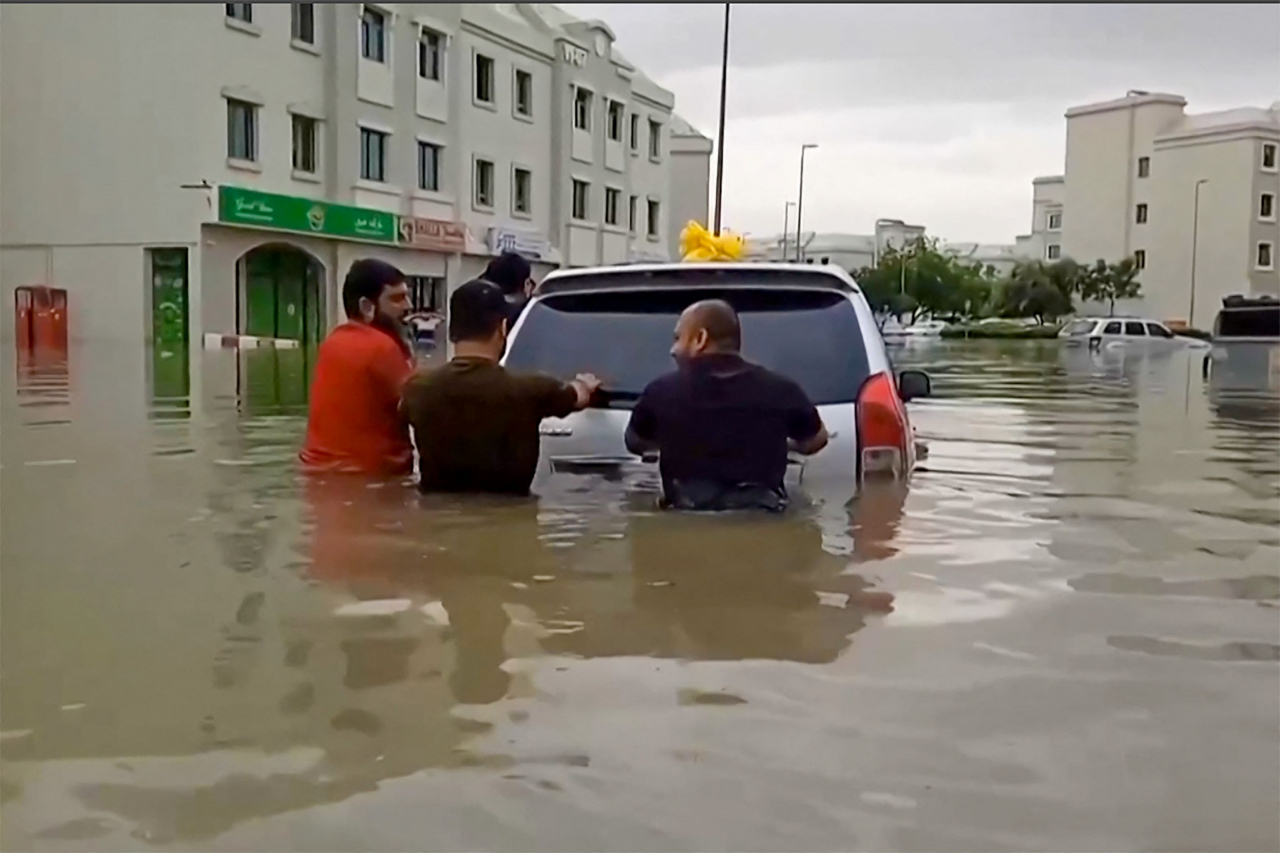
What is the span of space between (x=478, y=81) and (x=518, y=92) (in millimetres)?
1977

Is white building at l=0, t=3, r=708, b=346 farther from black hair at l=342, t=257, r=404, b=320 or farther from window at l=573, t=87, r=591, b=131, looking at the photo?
black hair at l=342, t=257, r=404, b=320

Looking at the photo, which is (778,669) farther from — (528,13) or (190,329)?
(528,13)

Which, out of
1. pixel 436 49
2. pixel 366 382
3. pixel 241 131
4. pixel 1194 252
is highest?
pixel 436 49

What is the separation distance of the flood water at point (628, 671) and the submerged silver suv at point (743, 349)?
0.83 ft

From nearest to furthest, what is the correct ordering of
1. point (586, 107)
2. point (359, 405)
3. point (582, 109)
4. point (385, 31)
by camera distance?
1. point (359, 405)
2. point (385, 31)
3. point (582, 109)
4. point (586, 107)

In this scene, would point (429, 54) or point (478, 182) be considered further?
point (478, 182)

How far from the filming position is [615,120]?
47.5m

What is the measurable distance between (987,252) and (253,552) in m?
127

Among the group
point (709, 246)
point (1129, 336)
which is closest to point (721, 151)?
point (1129, 336)

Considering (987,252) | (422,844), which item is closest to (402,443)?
(422,844)

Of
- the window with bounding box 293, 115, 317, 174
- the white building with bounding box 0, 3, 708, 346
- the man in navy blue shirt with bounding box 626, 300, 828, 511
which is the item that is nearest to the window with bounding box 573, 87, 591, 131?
the white building with bounding box 0, 3, 708, 346

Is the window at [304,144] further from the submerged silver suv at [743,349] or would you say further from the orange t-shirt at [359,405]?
the submerged silver suv at [743,349]

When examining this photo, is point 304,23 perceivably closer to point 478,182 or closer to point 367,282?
point 478,182

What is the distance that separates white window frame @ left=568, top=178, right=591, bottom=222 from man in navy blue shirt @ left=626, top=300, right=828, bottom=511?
38861 millimetres
